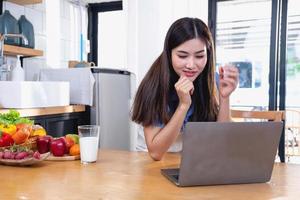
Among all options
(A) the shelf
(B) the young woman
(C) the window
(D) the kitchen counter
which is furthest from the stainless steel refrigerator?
(B) the young woman

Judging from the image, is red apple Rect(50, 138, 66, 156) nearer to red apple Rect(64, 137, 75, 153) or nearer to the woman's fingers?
red apple Rect(64, 137, 75, 153)

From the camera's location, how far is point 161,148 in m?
1.13

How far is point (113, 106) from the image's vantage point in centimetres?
288

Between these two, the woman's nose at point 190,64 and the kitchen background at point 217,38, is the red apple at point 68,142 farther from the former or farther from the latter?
the kitchen background at point 217,38

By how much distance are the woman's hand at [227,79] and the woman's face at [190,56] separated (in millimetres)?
83

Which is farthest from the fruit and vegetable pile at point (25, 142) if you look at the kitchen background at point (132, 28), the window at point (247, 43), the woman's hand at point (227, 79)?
the window at point (247, 43)

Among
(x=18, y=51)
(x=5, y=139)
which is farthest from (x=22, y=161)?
(x=18, y=51)

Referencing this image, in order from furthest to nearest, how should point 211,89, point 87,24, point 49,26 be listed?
point 87,24
point 49,26
point 211,89

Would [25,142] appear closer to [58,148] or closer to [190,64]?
[58,148]

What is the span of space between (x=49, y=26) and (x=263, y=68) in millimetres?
1992

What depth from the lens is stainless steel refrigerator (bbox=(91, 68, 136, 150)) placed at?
2.74 m

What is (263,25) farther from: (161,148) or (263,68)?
(161,148)

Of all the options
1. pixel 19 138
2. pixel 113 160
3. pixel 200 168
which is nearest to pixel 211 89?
pixel 113 160

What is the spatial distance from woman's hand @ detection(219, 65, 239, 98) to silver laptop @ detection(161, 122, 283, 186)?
0.45 metres
